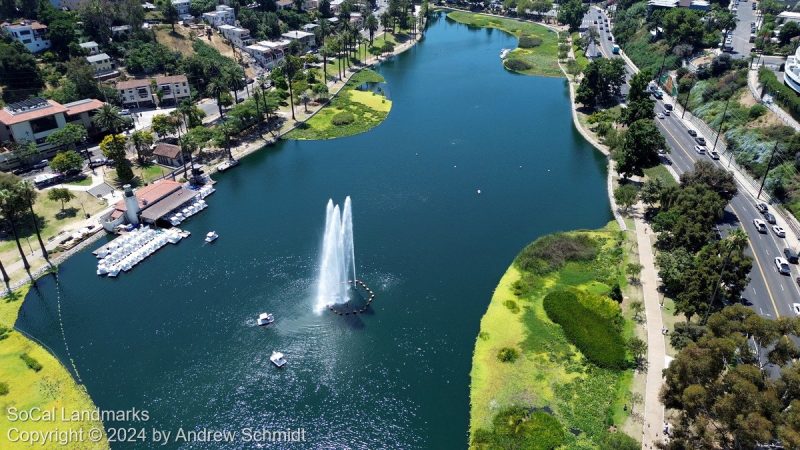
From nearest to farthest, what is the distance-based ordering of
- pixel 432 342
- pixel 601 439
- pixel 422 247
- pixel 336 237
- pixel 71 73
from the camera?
pixel 601 439 < pixel 432 342 < pixel 336 237 < pixel 422 247 < pixel 71 73

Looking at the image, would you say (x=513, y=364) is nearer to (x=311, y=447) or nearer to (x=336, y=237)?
(x=311, y=447)

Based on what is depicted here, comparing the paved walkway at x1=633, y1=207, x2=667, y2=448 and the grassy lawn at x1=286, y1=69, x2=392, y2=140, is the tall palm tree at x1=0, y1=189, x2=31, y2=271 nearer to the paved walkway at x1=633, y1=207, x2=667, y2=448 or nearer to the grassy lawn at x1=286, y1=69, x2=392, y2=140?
the grassy lawn at x1=286, y1=69, x2=392, y2=140

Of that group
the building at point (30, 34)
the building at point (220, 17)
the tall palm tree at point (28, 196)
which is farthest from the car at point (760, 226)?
the building at point (30, 34)

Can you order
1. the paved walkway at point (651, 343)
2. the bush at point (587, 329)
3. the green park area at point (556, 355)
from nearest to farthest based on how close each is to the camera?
the paved walkway at point (651, 343), the green park area at point (556, 355), the bush at point (587, 329)

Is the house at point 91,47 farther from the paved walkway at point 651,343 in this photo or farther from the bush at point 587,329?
the paved walkway at point 651,343

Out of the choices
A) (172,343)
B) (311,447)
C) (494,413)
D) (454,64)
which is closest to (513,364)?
(494,413)

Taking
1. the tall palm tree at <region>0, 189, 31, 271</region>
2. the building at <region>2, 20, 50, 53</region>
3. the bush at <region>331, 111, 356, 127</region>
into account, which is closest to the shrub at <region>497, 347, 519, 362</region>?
the tall palm tree at <region>0, 189, 31, 271</region>
